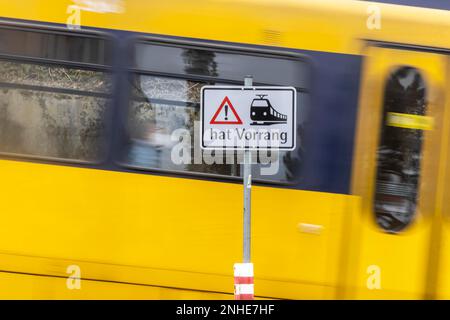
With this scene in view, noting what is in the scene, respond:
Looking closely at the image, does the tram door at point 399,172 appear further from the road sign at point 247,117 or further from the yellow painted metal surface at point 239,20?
the road sign at point 247,117

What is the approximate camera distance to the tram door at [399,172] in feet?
19.8

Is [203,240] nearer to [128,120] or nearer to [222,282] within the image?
[222,282]

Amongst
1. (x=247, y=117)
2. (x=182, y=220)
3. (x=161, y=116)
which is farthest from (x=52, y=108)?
(x=247, y=117)

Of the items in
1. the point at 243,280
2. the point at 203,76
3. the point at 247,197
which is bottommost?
the point at 243,280

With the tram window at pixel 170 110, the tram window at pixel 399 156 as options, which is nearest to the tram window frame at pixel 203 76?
the tram window at pixel 170 110

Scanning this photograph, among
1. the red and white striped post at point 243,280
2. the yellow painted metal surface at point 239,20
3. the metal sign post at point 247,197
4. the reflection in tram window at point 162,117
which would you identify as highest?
the yellow painted metal surface at point 239,20

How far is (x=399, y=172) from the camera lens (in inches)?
239

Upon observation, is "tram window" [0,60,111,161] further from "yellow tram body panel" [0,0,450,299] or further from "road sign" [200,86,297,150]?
"road sign" [200,86,297,150]

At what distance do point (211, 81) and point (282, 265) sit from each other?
62.3 inches

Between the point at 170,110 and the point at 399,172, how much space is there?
1917 mm

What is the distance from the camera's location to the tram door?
6.05m

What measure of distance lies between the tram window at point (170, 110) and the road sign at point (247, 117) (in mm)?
423

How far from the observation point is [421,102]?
20.0ft

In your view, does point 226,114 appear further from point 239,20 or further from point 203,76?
point 239,20
